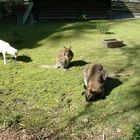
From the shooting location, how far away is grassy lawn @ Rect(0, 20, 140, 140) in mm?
8117

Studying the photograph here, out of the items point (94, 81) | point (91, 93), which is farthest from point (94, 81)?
point (91, 93)

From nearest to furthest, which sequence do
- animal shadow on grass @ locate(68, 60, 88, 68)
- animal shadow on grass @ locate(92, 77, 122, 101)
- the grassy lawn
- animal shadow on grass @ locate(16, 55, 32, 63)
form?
1. the grassy lawn
2. animal shadow on grass @ locate(92, 77, 122, 101)
3. animal shadow on grass @ locate(68, 60, 88, 68)
4. animal shadow on grass @ locate(16, 55, 32, 63)

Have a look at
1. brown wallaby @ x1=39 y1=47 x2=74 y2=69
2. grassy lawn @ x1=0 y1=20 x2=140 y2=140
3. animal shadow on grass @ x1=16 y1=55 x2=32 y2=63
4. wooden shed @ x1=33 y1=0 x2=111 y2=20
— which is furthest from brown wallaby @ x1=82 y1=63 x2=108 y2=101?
wooden shed @ x1=33 y1=0 x2=111 y2=20

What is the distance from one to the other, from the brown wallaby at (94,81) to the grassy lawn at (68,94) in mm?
198

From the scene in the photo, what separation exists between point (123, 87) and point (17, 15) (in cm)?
1604

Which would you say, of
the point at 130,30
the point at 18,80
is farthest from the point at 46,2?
the point at 18,80

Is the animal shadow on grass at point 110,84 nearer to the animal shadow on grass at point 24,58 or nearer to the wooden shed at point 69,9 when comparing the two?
the animal shadow on grass at point 24,58

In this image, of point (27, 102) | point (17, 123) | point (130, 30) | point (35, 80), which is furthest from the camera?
point (130, 30)

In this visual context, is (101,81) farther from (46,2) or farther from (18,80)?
(46,2)

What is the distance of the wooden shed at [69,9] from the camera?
77.9ft

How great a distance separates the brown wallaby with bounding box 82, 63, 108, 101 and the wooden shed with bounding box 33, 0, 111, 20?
45.6ft

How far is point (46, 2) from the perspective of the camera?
2384 centimetres

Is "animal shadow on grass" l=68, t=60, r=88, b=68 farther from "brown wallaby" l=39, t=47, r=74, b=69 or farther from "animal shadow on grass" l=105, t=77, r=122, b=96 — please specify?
"animal shadow on grass" l=105, t=77, r=122, b=96

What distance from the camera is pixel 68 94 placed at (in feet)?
31.8
